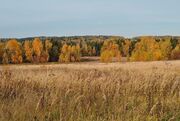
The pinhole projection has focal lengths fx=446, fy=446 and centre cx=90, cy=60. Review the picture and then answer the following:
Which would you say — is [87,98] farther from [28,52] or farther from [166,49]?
[28,52]

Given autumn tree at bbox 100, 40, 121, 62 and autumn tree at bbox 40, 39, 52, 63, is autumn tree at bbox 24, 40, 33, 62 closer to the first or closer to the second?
autumn tree at bbox 40, 39, 52, 63

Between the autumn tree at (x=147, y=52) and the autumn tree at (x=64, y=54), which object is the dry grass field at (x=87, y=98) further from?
the autumn tree at (x=64, y=54)

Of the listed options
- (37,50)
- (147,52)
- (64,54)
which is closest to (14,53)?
(37,50)

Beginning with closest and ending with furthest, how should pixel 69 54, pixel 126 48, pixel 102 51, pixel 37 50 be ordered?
pixel 37 50, pixel 69 54, pixel 102 51, pixel 126 48

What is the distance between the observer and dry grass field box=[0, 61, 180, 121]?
6016 millimetres

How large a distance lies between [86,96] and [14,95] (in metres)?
1.15

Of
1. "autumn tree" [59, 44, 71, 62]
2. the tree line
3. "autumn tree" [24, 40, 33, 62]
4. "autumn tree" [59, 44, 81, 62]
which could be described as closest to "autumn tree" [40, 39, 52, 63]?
the tree line

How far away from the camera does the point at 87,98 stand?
6875mm

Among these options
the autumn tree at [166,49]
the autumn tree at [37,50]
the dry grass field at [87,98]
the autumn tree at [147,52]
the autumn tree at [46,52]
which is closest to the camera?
the dry grass field at [87,98]

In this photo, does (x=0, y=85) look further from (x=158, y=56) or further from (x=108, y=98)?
(x=158, y=56)

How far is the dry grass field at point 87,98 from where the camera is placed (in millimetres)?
6016

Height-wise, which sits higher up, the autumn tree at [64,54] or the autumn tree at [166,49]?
the autumn tree at [166,49]

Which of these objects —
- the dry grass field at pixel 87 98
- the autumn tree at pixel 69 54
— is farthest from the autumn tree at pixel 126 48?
the dry grass field at pixel 87 98

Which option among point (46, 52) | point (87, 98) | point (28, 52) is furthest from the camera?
point (46, 52)
